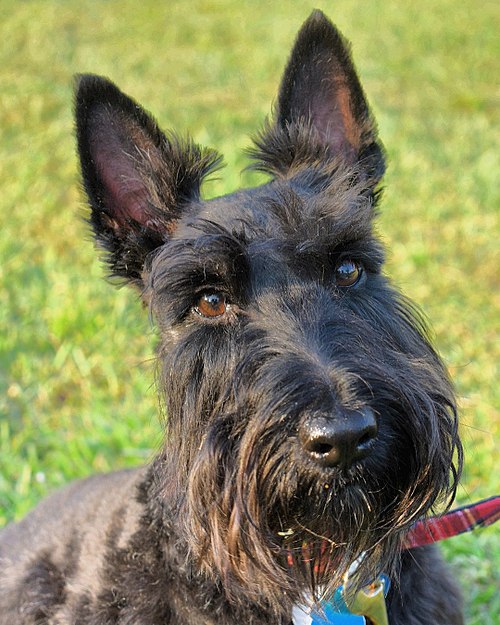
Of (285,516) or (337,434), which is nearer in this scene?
(337,434)

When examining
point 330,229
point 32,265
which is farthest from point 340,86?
point 32,265

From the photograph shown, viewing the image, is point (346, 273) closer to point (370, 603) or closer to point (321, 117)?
point (321, 117)

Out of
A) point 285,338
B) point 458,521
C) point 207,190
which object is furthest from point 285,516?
point 207,190

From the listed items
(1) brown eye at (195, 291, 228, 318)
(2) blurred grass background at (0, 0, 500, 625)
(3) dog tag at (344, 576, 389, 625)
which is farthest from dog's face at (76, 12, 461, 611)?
(2) blurred grass background at (0, 0, 500, 625)

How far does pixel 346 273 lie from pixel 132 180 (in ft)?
3.25

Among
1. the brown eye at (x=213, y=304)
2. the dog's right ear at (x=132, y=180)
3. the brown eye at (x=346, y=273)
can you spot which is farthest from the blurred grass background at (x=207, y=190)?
the brown eye at (x=346, y=273)

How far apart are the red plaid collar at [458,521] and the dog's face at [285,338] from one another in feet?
0.69

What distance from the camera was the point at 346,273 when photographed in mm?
2646

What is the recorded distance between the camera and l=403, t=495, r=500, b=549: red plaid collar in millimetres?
2709

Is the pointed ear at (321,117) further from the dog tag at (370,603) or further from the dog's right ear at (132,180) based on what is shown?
the dog tag at (370,603)

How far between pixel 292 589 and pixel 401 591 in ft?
1.84

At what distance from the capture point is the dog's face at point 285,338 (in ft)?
7.03

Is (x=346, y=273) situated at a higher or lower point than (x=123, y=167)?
lower

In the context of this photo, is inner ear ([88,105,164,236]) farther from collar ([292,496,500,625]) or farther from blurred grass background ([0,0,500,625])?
collar ([292,496,500,625])
